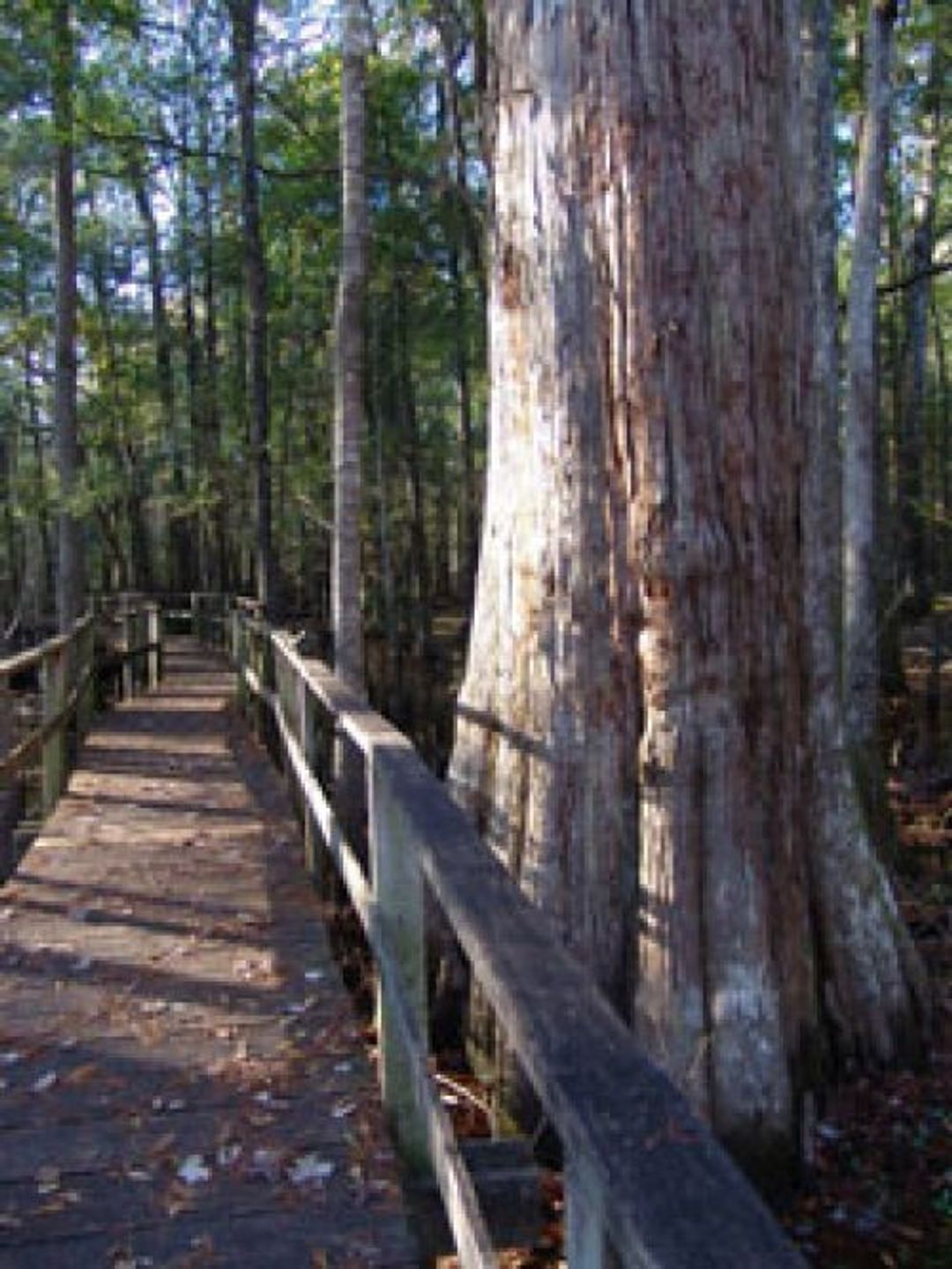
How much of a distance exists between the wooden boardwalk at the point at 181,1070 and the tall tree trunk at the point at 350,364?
2.96 m

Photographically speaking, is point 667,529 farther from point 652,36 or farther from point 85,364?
point 85,364

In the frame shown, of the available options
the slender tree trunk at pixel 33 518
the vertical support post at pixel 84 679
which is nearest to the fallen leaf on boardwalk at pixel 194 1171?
the vertical support post at pixel 84 679

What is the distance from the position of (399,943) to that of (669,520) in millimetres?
1997

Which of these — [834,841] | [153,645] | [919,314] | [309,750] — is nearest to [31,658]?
[309,750]

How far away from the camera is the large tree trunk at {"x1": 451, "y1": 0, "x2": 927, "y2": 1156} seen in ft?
13.8

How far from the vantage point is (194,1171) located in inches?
124

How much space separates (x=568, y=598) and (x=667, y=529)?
547mm

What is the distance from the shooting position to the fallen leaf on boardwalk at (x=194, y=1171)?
3.11 meters

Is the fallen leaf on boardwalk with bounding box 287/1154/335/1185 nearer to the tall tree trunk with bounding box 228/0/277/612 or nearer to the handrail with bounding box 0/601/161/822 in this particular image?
the handrail with bounding box 0/601/161/822

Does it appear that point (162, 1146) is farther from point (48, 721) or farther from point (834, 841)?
point (48, 721)

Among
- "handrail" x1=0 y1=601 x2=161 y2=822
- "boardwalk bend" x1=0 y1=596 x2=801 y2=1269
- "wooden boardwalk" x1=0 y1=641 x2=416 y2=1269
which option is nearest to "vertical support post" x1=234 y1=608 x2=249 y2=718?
"handrail" x1=0 y1=601 x2=161 y2=822

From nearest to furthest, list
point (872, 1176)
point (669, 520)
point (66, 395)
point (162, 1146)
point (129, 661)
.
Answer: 1. point (162, 1146)
2. point (669, 520)
3. point (872, 1176)
4. point (129, 661)
5. point (66, 395)

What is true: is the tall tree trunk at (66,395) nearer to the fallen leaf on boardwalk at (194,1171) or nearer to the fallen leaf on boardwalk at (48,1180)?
the fallen leaf on boardwalk at (48,1180)

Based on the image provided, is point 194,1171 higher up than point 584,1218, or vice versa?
point 584,1218
